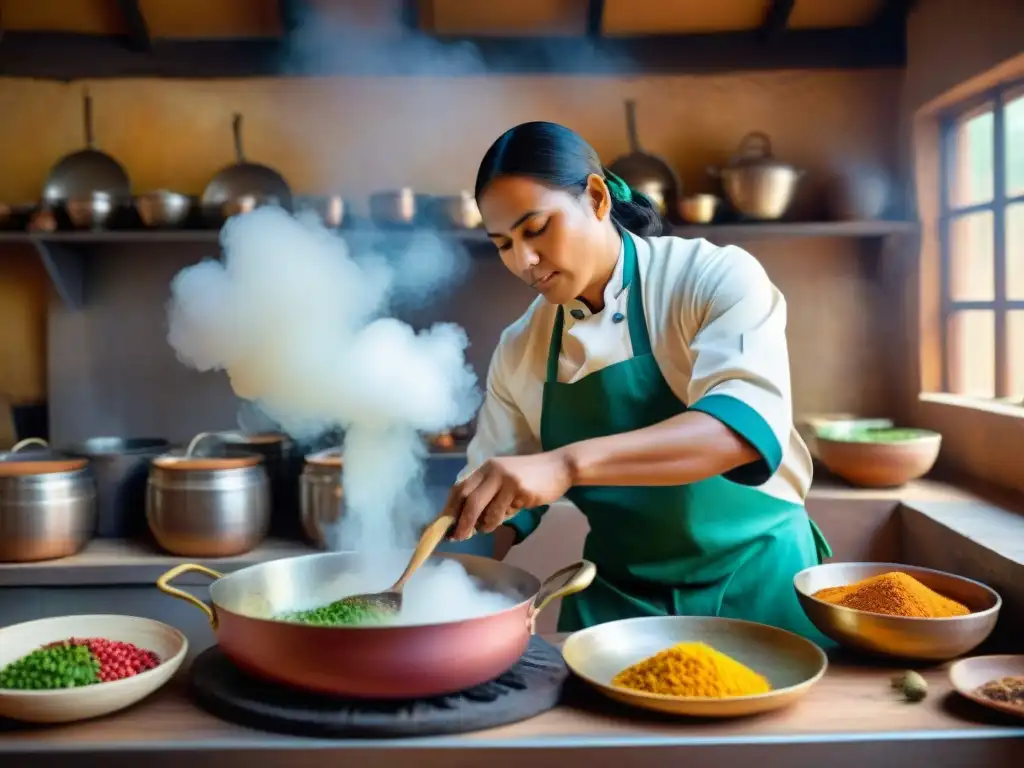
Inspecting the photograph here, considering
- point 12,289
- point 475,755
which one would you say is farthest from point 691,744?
point 12,289

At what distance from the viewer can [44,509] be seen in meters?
2.73

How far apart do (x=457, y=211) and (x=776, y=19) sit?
4.78 ft

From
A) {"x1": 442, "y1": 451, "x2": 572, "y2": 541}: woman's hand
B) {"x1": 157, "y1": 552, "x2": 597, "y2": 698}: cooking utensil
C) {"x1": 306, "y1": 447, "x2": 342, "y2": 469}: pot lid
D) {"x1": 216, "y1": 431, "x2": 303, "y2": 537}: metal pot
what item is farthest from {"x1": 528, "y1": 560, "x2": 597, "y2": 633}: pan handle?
{"x1": 216, "y1": 431, "x2": 303, "y2": 537}: metal pot

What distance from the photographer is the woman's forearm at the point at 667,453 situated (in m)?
1.32

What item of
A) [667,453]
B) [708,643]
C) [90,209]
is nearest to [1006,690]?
[708,643]

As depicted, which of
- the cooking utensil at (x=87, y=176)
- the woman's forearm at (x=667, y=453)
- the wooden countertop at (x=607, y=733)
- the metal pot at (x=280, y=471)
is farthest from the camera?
the cooking utensil at (x=87, y=176)

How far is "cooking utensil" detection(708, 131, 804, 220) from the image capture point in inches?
127

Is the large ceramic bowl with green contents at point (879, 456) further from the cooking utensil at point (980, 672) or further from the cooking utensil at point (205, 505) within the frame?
the cooking utensil at point (205, 505)

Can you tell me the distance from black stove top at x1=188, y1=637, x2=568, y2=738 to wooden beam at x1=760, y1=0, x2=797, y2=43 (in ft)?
9.60

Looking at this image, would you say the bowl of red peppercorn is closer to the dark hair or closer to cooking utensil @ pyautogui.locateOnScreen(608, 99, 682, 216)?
the dark hair

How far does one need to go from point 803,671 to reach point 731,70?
2884mm

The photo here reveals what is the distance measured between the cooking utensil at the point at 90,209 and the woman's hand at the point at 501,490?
2510 millimetres


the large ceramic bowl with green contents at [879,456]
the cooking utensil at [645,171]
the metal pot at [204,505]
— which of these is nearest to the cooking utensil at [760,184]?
the cooking utensil at [645,171]

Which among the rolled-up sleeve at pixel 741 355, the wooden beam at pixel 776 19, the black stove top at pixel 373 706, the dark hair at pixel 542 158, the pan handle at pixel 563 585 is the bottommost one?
the black stove top at pixel 373 706
